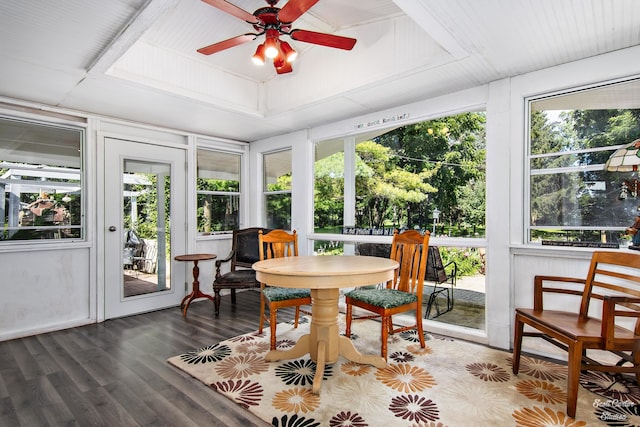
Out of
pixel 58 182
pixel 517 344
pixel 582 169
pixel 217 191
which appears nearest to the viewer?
pixel 517 344

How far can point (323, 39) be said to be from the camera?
238 centimetres

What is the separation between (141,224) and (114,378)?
2.27 m

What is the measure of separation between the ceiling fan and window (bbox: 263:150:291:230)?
8.48 ft

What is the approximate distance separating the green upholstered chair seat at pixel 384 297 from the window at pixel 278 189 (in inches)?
90.3

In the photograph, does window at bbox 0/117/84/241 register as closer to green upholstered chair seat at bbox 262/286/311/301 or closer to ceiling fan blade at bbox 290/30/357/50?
green upholstered chair seat at bbox 262/286/311/301

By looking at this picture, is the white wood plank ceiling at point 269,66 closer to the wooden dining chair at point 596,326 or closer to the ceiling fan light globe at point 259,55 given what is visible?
the ceiling fan light globe at point 259,55

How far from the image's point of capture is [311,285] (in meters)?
2.22

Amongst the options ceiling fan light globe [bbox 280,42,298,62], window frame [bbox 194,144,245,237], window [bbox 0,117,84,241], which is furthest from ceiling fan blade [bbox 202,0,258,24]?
window frame [bbox 194,144,245,237]

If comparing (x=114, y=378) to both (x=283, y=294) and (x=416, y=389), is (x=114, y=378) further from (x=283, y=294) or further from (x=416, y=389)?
(x=416, y=389)

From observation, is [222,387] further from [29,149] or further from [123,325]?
[29,149]

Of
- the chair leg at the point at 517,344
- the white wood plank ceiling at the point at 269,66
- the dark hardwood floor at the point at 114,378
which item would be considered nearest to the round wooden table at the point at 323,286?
the dark hardwood floor at the point at 114,378

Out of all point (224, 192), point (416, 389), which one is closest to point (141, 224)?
point (224, 192)

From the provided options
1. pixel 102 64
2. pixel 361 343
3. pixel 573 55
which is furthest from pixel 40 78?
pixel 573 55

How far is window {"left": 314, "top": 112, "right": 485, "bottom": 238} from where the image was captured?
3387 millimetres
